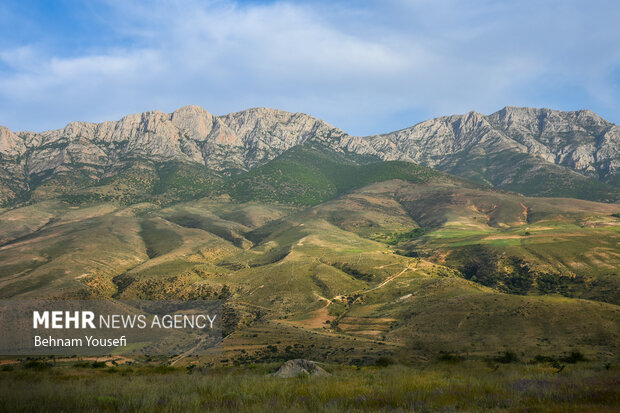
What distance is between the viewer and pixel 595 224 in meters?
178

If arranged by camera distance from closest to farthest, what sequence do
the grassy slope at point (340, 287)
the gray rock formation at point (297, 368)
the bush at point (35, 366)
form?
the gray rock formation at point (297, 368) → the bush at point (35, 366) → the grassy slope at point (340, 287)

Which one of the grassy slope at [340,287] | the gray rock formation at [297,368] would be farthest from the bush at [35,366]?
the grassy slope at [340,287]

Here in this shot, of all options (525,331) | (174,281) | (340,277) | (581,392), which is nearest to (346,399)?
(581,392)

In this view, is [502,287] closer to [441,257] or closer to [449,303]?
[441,257]

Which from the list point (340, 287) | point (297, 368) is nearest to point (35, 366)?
point (297, 368)

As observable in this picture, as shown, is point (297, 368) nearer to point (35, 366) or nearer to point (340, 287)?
point (35, 366)

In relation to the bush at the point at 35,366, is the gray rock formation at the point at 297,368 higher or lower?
higher

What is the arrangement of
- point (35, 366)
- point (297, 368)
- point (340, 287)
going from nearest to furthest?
point (297, 368)
point (35, 366)
point (340, 287)

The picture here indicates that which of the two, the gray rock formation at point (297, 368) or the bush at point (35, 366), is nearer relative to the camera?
the gray rock formation at point (297, 368)

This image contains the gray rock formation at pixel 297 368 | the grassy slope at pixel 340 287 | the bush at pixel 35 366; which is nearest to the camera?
the gray rock formation at pixel 297 368

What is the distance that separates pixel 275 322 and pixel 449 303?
45.2 m

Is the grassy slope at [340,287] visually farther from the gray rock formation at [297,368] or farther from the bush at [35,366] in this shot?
the gray rock formation at [297,368]

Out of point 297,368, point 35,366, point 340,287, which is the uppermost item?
point 297,368

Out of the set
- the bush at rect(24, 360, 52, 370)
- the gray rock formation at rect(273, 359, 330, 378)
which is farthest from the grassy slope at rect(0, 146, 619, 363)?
the gray rock formation at rect(273, 359, 330, 378)
